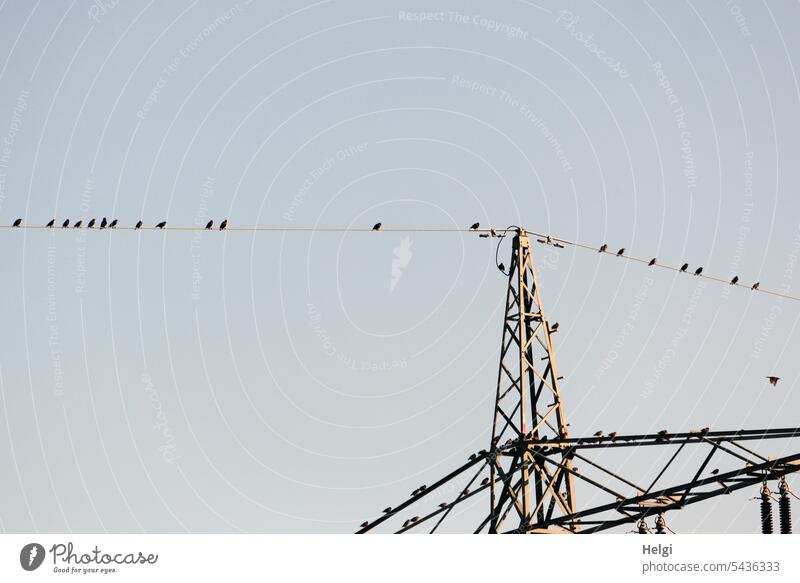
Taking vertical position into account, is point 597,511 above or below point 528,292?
below

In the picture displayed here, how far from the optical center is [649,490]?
43.2 meters

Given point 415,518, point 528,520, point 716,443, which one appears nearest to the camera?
point 716,443

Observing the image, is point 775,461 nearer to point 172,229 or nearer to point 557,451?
point 557,451

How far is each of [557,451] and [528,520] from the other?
2.30 metres

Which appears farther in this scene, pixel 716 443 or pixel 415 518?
pixel 415 518
